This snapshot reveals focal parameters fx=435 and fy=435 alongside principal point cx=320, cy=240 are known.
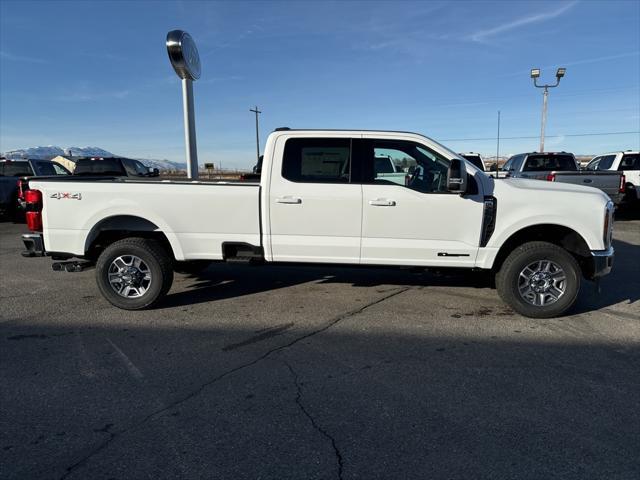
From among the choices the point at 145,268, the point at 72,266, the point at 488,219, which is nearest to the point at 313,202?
the point at 488,219

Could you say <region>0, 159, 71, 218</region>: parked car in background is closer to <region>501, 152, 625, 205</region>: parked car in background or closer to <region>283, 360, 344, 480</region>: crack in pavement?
<region>283, 360, 344, 480</region>: crack in pavement

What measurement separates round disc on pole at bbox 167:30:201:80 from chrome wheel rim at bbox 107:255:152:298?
20.8 ft

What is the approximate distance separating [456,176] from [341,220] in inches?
52.6

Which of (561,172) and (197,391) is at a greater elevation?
(561,172)

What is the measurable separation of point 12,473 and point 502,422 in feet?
9.81

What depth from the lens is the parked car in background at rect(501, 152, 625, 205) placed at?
11.1m

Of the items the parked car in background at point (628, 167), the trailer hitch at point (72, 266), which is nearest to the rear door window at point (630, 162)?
the parked car in background at point (628, 167)

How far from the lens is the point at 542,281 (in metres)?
4.87

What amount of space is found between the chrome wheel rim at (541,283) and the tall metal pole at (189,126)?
25.7 ft

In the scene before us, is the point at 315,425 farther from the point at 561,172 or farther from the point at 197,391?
the point at 561,172

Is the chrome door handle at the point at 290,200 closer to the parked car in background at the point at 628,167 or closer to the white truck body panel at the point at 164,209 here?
the white truck body panel at the point at 164,209

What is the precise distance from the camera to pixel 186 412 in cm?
305

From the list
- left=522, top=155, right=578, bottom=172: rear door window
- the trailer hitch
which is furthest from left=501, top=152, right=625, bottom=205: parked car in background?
the trailer hitch

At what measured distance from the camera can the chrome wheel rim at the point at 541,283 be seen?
4855mm
